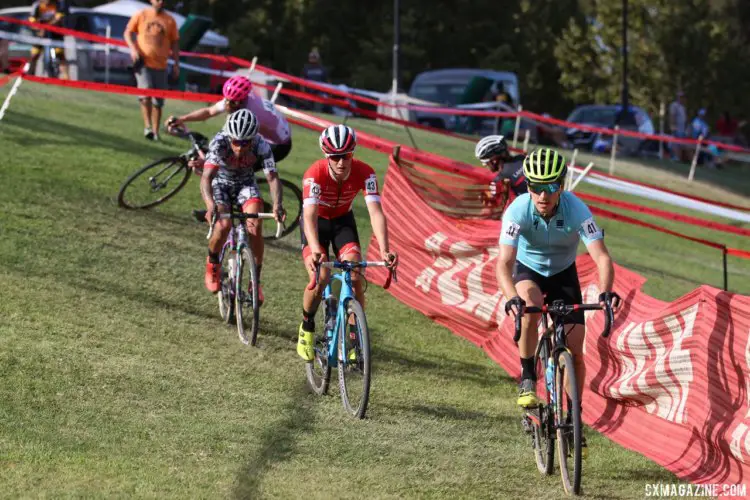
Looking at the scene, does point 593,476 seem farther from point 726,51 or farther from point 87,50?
point 726,51

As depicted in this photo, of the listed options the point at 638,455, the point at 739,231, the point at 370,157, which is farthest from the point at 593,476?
the point at 370,157

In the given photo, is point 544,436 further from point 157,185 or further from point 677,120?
point 677,120

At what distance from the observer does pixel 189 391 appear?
9.14 metres

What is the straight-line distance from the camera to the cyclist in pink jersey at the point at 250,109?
39.3 ft

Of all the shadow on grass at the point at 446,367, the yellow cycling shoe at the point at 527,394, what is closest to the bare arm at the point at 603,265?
the yellow cycling shoe at the point at 527,394

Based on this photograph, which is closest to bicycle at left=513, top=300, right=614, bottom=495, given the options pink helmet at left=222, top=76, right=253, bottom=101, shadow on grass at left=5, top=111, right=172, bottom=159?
pink helmet at left=222, top=76, right=253, bottom=101

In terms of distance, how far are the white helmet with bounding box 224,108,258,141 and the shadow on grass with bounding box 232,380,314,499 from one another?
7.61 ft

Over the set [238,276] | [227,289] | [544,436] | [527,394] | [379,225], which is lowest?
[227,289]

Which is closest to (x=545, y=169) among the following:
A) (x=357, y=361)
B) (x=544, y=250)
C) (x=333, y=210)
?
(x=544, y=250)

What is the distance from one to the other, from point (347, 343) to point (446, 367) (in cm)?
214

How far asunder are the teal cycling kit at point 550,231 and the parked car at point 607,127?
2631cm

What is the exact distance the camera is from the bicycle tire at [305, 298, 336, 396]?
30.7ft

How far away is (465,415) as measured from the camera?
9391 mm

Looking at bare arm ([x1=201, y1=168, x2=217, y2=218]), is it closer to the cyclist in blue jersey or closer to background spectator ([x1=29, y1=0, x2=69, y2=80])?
the cyclist in blue jersey
